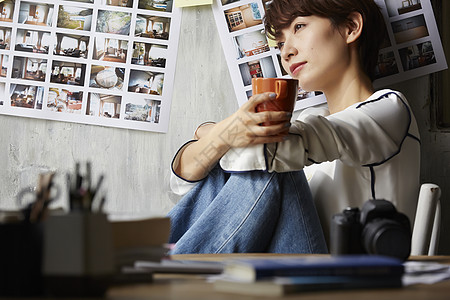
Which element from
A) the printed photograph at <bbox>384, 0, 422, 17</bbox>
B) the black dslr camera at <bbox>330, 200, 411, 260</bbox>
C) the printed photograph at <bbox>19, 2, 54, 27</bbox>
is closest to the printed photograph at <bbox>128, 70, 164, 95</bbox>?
the printed photograph at <bbox>19, 2, 54, 27</bbox>

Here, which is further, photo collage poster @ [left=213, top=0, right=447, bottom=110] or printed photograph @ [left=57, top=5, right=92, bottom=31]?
printed photograph @ [left=57, top=5, right=92, bottom=31]

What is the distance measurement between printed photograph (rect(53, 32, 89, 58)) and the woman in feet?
1.90

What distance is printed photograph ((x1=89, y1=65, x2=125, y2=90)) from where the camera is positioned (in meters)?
1.87

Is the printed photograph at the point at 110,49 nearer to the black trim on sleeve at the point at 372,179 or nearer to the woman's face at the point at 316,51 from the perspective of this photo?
the woman's face at the point at 316,51

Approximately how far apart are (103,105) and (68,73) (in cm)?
15

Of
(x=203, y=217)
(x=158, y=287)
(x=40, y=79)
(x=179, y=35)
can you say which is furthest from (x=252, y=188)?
(x=40, y=79)

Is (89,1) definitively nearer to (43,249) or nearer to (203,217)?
(203,217)

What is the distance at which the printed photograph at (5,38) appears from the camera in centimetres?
189

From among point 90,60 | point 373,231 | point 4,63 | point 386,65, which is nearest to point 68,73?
point 90,60

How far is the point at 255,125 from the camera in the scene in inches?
45.9

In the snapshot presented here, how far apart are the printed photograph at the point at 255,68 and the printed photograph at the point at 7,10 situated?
0.73m

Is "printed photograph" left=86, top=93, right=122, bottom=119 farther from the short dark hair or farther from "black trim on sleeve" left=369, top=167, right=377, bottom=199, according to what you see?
"black trim on sleeve" left=369, top=167, right=377, bottom=199

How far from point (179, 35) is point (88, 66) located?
0.97 feet

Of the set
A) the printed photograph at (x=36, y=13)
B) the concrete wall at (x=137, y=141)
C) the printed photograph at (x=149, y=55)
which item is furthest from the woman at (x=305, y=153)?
the printed photograph at (x=36, y=13)
